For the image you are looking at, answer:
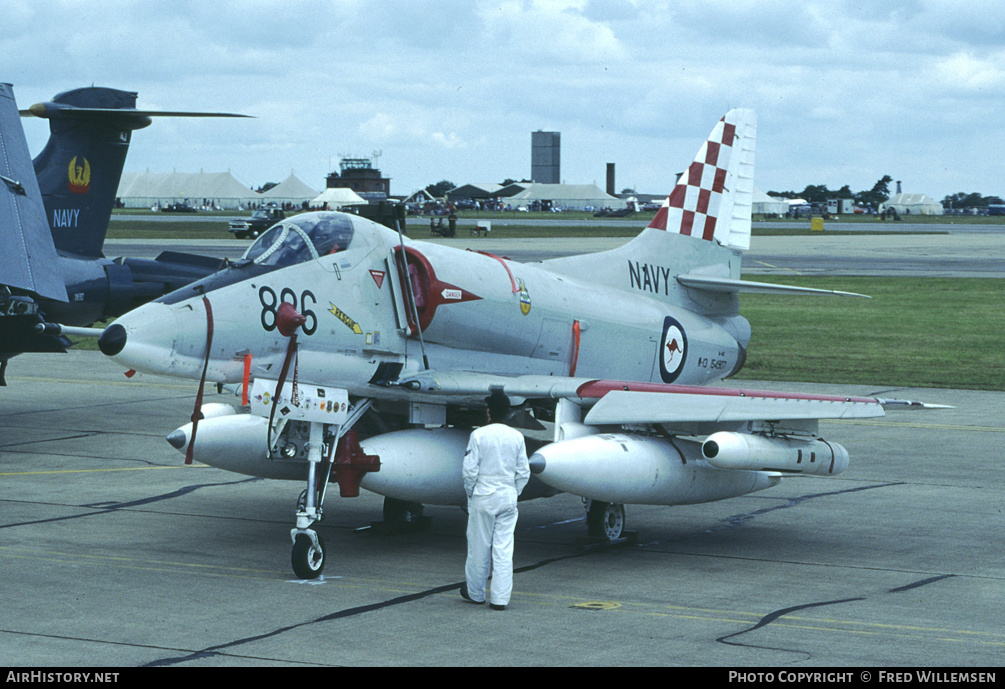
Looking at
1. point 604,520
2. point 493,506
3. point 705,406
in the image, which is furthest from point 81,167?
point 493,506

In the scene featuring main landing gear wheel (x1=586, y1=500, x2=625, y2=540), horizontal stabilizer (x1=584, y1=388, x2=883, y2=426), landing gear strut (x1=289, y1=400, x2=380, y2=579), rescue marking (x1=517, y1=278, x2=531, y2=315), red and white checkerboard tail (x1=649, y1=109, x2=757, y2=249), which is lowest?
main landing gear wheel (x1=586, y1=500, x2=625, y2=540)

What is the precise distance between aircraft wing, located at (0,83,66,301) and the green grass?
Answer: 49.5 feet

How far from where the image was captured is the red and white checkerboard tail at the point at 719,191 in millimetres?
15945

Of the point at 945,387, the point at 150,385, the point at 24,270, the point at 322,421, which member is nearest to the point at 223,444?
the point at 322,421

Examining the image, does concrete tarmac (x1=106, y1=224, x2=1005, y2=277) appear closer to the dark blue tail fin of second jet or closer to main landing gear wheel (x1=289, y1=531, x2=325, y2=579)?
the dark blue tail fin of second jet

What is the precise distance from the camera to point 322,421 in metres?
11.1

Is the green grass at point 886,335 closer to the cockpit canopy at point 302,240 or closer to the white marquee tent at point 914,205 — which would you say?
the cockpit canopy at point 302,240

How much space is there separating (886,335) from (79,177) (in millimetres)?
21602

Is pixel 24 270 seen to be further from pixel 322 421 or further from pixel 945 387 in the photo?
pixel 945 387

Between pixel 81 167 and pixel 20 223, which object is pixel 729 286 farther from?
pixel 81 167

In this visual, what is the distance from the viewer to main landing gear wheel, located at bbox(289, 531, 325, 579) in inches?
424

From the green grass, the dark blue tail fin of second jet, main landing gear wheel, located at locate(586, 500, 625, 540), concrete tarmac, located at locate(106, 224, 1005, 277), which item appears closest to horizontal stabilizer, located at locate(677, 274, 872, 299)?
main landing gear wheel, located at locate(586, 500, 625, 540)

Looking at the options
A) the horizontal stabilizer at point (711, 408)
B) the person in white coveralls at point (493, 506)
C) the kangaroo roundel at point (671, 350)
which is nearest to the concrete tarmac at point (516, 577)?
the person in white coveralls at point (493, 506)

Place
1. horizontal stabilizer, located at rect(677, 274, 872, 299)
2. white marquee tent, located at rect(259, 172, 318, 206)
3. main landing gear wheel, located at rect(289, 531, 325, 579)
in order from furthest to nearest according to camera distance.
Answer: white marquee tent, located at rect(259, 172, 318, 206), horizontal stabilizer, located at rect(677, 274, 872, 299), main landing gear wheel, located at rect(289, 531, 325, 579)
